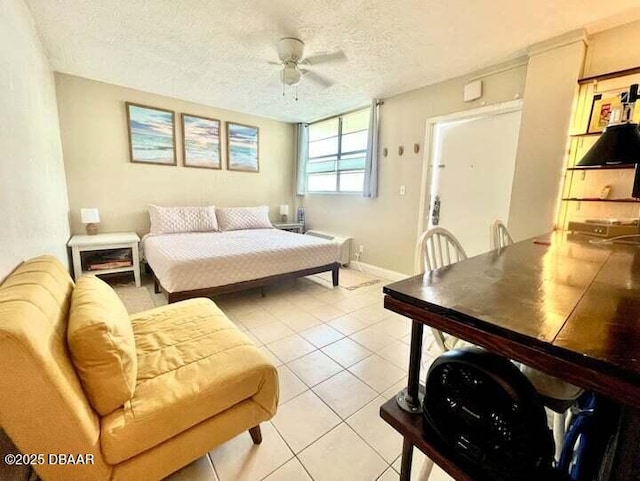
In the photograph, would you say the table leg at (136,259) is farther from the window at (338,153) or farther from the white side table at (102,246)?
the window at (338,153)

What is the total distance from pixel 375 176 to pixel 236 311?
7.99ft

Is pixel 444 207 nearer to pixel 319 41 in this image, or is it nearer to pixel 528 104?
pixel 528 104


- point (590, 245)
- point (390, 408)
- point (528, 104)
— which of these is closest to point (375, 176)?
point (528, 104)

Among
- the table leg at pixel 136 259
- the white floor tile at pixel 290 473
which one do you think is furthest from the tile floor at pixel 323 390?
the table leg at pixel 136 259

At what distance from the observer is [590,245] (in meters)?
1.65

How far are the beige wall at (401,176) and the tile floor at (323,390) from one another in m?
0.90

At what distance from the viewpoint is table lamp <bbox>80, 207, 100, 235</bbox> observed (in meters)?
3.14

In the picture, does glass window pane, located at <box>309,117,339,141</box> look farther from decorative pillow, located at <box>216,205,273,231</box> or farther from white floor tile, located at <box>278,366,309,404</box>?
white floor tile, located at <box>278,366,309,404</box>

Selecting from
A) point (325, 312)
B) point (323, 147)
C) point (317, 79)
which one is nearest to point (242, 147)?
point (323, 147)

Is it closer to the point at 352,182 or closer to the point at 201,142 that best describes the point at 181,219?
the point at 201,142

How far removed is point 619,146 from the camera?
1.51 meters

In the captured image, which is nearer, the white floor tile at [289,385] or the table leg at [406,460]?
the table leg at [406,460]

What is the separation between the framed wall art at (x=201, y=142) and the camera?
3869 millimetres

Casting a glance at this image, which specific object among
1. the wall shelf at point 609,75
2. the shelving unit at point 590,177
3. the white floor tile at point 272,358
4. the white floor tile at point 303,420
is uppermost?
the wall shelf at point 609,75
